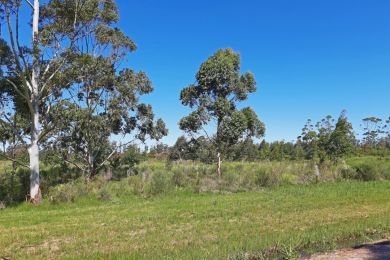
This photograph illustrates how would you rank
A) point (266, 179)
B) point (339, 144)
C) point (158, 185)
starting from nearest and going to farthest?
1. point (158, 185)
2. point (266, 179)
3. point (339, 144)

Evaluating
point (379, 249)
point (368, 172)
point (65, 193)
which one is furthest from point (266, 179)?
point (379, 249)

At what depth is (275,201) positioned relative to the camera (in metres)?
18.2

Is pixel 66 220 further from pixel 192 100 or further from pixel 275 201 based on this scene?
pixel 192 100

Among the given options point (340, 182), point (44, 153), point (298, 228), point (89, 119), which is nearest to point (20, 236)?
point (298, 228)

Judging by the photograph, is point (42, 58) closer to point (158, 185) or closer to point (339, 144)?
point (158, 185)

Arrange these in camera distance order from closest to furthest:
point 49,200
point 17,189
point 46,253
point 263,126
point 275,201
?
point 46,253, point 275,201, point 49,200, point 17,189, point 263,126

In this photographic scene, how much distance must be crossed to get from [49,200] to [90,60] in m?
7.18

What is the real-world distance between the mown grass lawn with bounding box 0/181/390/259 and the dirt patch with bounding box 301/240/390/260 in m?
0.58

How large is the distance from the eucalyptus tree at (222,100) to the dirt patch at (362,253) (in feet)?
59.9

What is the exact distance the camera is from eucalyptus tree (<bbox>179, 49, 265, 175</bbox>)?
27.3 metres

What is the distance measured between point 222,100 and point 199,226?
1533 cm

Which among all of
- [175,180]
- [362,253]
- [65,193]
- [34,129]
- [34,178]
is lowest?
[362,253]

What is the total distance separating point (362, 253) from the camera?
26.8ft

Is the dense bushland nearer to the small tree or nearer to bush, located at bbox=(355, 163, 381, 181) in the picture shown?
bush, located at bbox=(355, 163, 381, 181)
